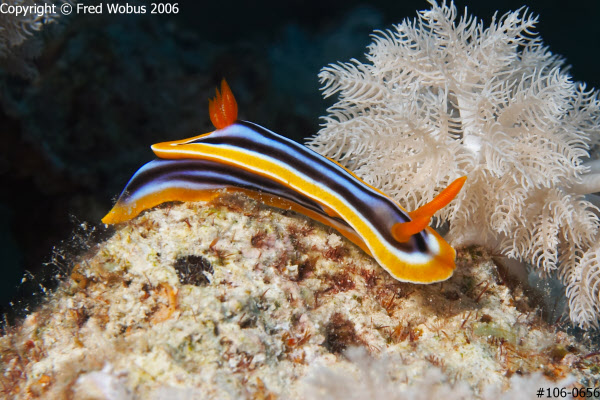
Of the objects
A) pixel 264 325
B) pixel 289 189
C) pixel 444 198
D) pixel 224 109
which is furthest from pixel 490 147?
pixel 224 109

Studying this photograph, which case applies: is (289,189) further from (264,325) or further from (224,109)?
(264,325)

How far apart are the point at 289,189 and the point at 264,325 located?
964mm

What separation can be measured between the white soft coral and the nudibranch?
0.99 ft

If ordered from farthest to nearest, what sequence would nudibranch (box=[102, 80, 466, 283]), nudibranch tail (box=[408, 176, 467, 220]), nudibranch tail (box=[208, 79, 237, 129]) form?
nudibranch tail (box=[208, 79, 237, 129]), nudibranch (box=[102, 80, 466, 283]), nudibranch tail (box=[408, 176, 467, 220])

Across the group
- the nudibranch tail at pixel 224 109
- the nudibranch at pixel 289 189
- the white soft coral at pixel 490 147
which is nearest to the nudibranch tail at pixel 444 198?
the nudibranch at pixel 289 189

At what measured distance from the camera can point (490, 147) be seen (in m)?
2.33

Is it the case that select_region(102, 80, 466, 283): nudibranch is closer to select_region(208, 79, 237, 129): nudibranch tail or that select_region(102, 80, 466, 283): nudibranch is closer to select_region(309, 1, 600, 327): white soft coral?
select_region(208, 79, 237, 129): nudibranch tail

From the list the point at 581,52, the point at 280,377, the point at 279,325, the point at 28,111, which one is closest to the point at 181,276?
the point at 279,325

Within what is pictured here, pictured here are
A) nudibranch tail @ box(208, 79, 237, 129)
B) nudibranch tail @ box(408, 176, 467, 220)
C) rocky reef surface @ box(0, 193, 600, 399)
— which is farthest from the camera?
nudibranch tail @ box(208, 79, 237, 129)

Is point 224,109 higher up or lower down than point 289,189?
higher up

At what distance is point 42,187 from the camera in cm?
567

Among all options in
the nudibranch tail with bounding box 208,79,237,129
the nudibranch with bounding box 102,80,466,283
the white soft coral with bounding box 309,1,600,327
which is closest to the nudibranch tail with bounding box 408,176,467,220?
the nudibranch with bounding box 102,80,466,283

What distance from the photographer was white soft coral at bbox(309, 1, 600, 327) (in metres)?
2.34

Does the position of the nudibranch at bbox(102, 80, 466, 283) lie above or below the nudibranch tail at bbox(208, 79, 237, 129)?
below
